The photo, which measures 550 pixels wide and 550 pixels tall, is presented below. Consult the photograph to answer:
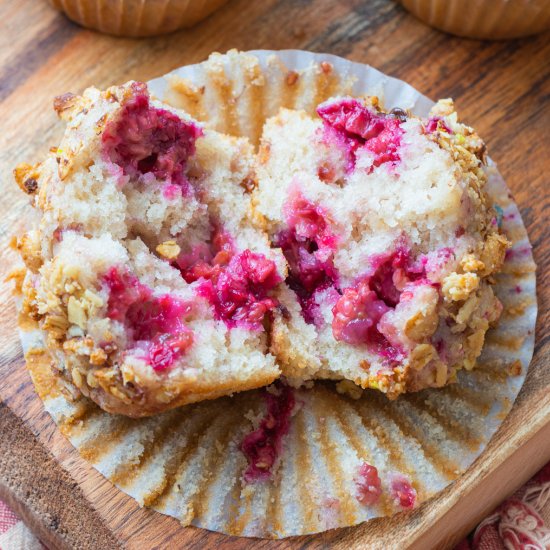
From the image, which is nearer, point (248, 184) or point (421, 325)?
point (421, 325)

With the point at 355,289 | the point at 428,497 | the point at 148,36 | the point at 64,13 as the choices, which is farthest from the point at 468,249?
the point at 64,13

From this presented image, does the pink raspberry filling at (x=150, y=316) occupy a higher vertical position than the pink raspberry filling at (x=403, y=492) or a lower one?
higher

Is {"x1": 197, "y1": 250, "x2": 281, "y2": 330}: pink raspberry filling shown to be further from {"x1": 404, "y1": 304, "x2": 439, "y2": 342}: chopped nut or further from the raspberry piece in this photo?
{"x1": 404, "y1": 304, "x2": 439, "y2": 342}: chopped nut

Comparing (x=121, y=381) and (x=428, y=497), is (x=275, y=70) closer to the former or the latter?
(x=121, y=381)

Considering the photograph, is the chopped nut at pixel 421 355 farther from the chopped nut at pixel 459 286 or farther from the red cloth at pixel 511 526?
the red cloth at pixel 511 526

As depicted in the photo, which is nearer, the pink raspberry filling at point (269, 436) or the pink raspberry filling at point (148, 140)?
the pink raspberry filling at point (148, 140)

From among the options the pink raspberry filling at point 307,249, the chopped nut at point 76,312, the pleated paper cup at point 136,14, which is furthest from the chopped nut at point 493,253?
the pleated paper cup at point 136,14

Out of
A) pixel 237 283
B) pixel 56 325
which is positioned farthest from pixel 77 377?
pixel 237 283

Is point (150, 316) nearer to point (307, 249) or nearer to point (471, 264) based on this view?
point (307, 249)
